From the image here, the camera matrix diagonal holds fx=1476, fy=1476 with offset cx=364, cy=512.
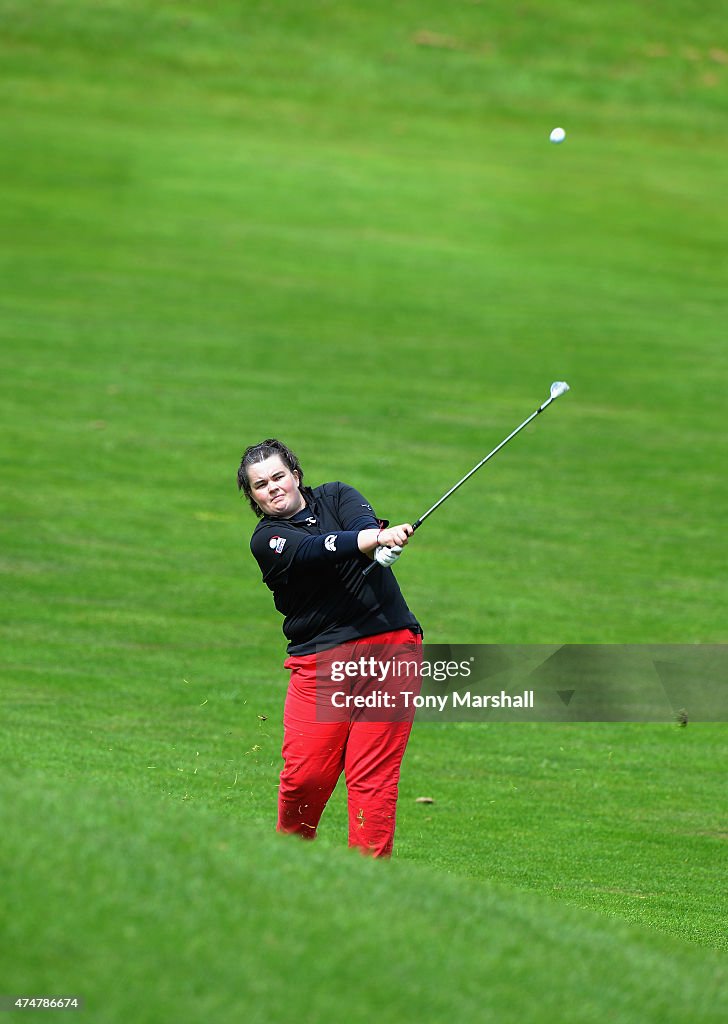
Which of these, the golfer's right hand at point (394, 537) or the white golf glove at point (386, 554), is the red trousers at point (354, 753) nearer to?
the white golf glove at point (386, 554)

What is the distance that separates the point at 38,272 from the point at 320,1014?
25034mm

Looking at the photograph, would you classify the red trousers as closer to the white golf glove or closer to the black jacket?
the black jacket

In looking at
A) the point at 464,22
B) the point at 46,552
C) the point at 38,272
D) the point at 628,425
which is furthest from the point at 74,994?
the point at 464,22

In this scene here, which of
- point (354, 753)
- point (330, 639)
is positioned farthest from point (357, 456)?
point (354, 753)

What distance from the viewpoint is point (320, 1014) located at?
5.36 m

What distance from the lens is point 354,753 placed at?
7520 mm

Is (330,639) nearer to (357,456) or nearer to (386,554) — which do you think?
(386,554)

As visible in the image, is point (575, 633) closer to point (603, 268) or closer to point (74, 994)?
point (74, 994)

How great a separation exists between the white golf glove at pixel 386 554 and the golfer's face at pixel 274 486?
0.67 m

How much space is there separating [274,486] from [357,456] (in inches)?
509

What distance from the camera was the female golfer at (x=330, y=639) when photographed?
24.5ft

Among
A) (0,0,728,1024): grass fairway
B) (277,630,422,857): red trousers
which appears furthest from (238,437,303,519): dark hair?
(0,0,728,1024): grass fairway

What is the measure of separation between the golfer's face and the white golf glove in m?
0.67

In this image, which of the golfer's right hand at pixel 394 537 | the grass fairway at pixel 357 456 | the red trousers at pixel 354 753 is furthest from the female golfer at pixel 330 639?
the grass fairway at pixel 357 456
